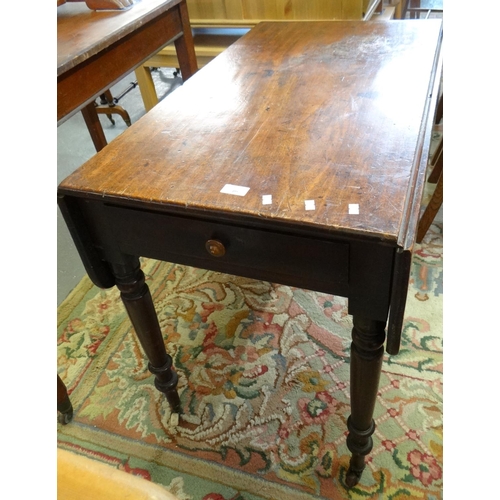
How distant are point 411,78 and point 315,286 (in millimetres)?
526

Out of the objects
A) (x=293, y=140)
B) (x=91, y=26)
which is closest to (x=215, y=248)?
(x=293, y=140)

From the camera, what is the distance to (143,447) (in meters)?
1.12

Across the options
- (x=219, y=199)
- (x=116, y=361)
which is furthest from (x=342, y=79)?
→ (x=116, y=361)

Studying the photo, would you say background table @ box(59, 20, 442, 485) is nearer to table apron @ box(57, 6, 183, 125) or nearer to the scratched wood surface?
the scratched wood surface

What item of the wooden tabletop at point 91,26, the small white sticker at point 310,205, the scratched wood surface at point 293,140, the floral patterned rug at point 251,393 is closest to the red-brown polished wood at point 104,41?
the wooden tabletop at point 91,26

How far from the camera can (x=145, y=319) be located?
37.1 inches

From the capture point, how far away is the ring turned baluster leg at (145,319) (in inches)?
34.5

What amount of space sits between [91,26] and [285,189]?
1.09 metres

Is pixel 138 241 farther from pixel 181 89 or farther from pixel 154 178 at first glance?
pixel 181 89

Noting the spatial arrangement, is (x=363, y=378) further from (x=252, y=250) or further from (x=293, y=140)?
(x=293, y=140)

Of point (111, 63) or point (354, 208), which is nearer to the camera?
point (354, 208)

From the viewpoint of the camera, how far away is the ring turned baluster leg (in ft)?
2.88

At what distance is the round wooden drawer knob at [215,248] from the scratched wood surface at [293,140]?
6cm

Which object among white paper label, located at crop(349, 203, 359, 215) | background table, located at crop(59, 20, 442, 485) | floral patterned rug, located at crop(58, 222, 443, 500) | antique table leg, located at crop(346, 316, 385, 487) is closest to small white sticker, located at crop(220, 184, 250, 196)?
background table, located at crop(59, 20, 442, 485)
